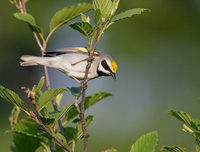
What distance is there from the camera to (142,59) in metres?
8.87

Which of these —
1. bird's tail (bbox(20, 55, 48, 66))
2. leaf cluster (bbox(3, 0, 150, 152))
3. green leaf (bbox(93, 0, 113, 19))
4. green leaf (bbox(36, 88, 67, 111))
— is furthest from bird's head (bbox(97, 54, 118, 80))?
green leaf (bbox(36, 88, 67, 111))

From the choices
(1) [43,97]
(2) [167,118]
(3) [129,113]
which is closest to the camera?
(1) [43,97]

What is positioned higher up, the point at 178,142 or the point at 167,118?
the point at 167,118


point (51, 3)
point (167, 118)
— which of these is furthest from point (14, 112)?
point (51, 3)

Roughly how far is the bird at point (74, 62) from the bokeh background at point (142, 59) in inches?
123

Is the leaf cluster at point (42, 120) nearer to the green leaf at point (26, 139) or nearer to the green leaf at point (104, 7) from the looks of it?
the green leaf at point (26, 139)

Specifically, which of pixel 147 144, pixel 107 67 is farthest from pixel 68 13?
pixel 107 67

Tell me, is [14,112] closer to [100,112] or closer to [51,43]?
[100,112]

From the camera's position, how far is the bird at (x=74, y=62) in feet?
8.55

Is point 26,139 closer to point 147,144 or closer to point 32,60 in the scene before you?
point 147,144

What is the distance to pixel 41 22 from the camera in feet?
30.9

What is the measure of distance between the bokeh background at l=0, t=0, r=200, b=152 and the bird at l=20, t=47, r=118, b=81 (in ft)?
10.2

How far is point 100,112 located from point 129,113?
54 cm

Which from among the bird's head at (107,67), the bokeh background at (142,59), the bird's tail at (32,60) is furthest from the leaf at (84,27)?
the bokeh background at (142,59)
